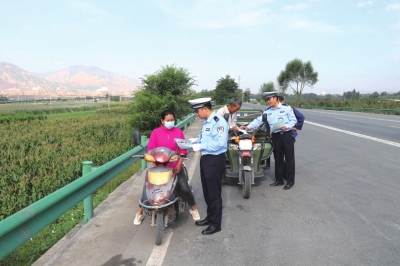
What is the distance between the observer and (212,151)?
14.8 feet

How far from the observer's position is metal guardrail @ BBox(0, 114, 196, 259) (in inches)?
110

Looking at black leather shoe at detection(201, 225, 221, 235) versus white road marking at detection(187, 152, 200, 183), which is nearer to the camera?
black leather shoe at detection(201, 225, 221, 235)

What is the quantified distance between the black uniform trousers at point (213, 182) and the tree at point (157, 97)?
32.1ft

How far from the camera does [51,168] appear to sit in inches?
306

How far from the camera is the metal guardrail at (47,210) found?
280 cm

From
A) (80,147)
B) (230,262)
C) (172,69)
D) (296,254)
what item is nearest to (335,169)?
(296,254)

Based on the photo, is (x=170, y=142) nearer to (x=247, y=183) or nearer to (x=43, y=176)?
(x=247, y=183)

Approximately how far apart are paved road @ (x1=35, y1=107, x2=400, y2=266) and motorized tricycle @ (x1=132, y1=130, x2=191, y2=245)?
0.85 ft

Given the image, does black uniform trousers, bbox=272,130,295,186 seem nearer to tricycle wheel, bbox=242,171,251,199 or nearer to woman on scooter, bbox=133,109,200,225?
tricycle wheel, bbox=242,171,251,199

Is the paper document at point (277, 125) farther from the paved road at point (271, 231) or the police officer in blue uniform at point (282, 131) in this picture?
the paved road at point (271, 231)

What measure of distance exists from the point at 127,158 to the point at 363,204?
13.3 ft

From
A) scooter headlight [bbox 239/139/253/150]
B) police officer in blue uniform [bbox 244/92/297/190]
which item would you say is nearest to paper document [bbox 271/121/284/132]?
police officer in blue uniform [bbox 244/92/297/190]

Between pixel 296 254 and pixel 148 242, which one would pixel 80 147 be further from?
pixel 296 254

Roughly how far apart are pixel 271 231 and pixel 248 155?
1826mm
